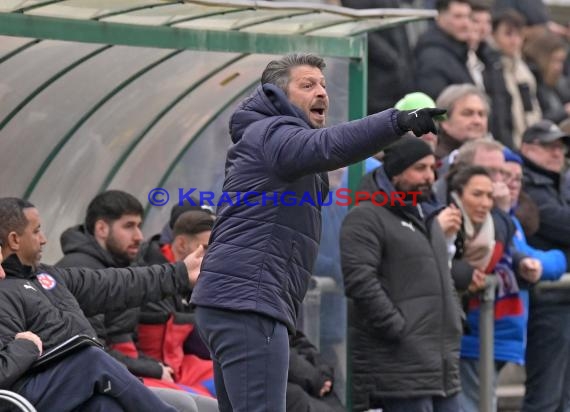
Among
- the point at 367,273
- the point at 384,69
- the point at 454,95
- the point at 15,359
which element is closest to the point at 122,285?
the point at 15,359

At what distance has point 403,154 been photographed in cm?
914

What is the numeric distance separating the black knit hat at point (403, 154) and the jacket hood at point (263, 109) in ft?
7.41

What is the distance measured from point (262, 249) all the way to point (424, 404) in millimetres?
2508

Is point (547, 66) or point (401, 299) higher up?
point (547, 66)

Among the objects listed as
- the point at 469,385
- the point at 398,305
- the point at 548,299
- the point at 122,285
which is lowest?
the point at 469,385

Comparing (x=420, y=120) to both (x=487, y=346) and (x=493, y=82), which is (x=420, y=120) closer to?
(x=487, y=346)

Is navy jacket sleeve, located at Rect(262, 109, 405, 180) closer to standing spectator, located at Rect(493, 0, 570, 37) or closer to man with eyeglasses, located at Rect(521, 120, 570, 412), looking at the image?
man with eyeglasses, located at Rect(521, 120, 570, 412)

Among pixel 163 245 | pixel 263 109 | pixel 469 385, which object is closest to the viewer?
pixel 263 109

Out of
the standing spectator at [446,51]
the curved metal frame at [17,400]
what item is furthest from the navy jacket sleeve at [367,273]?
the standing spectator at [446,51]

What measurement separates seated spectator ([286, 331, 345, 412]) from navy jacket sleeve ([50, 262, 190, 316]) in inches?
32.7

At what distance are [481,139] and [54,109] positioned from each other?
2.73 metres

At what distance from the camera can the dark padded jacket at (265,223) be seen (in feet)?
22.1

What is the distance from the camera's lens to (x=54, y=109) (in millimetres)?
9375

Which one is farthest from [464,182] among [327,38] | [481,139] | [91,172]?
[91,172]
